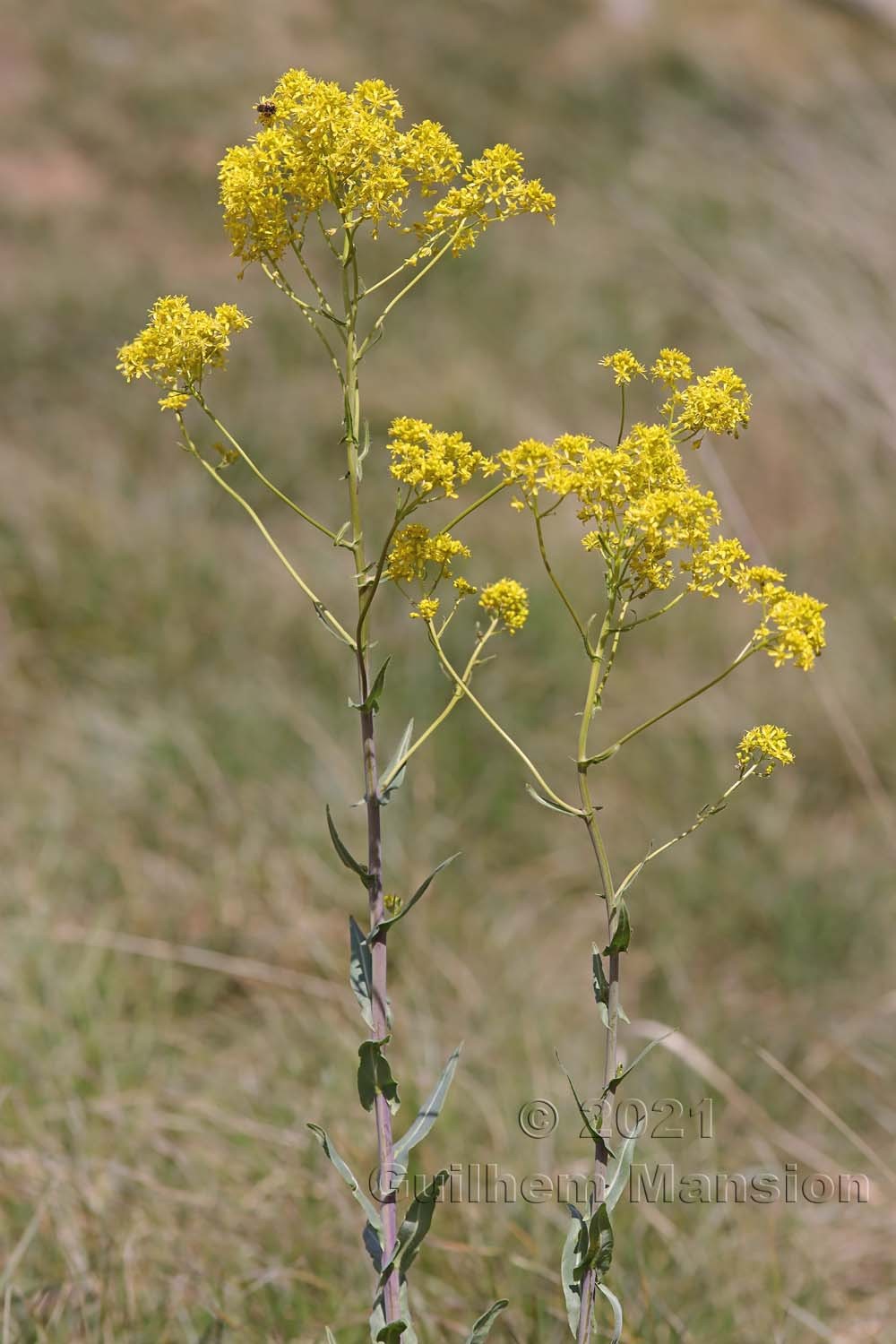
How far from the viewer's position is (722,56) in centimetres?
1134

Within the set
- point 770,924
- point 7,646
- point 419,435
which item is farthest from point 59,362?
point 419,435

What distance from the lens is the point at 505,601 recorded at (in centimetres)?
132

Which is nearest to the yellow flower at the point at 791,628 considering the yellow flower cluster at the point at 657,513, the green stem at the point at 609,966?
the yellow flower cluster at the point at 657,513

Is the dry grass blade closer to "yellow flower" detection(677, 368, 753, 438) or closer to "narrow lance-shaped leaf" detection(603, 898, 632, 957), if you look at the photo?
"narrow lance-shaped leaf" detection(603, 898, 632, 957)

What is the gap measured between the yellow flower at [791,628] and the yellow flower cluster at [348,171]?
0.48m

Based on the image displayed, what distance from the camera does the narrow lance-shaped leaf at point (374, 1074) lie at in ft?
4.12

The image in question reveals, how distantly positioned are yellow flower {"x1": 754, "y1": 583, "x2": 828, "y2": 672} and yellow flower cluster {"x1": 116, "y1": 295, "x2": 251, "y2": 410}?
63 cm

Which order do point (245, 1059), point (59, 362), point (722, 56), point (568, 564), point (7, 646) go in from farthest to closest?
point (722, 56)
point (59, 362)
point (568, 564)
point (7, 646)
point (245, 1059)

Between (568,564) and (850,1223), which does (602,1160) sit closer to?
(850,1223)

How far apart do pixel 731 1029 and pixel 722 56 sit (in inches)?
414

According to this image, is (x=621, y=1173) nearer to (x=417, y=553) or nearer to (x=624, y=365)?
(x=417, y=553)

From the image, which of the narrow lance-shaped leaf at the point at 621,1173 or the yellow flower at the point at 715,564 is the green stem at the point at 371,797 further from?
the yellow flower at the point at 715,564

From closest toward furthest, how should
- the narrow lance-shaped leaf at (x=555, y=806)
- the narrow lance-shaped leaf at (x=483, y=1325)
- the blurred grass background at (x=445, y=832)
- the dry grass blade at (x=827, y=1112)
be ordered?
A: the narrow lance-shaped leaf at (x=555, y=806)
the narrow lance-shaped leaf at (x=483, y=1325)
the dry grass blade at (x=827, y=1112)
the blurred grass background at (x=445, y=832)

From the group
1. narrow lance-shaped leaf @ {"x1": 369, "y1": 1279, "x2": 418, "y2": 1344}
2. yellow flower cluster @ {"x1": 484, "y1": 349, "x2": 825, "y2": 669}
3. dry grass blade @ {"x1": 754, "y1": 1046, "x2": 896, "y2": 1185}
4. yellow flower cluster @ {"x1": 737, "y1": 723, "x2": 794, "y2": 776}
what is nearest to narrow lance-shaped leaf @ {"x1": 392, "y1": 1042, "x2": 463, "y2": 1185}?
narrow lance-shaped leaf @ {"x1": 369, "y1": 1279, "x2": 418, "y2": 1344}
